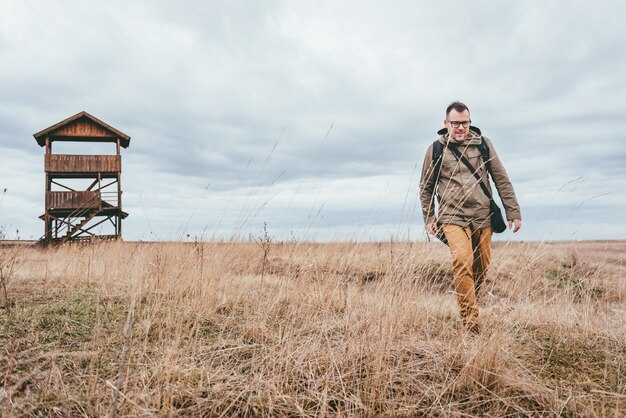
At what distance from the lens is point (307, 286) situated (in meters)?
4.58

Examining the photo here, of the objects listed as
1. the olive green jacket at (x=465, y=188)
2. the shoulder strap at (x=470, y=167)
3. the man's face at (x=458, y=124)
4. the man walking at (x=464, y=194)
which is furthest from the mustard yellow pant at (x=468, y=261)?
the man's face at (x=458, y=124)

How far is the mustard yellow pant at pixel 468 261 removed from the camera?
356cm

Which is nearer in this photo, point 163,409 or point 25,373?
point 163,409

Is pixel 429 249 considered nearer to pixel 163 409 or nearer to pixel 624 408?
pixel 624 408

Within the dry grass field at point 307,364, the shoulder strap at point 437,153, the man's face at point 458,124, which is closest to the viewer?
the dry grass field at point 307,364

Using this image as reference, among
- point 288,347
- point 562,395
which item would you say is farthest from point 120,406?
point 562,395

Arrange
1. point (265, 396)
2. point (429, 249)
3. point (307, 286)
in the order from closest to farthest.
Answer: point (265, 396)
point (429, 249)
point (307, 286)

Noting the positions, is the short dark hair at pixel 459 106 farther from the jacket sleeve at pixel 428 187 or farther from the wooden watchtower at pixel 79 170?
the wooden watchtower at pixel 79 170

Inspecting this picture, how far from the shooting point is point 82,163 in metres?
18.0

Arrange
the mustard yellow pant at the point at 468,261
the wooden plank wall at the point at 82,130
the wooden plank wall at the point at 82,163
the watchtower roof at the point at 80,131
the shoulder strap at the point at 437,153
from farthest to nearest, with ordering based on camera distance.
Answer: the wooden plank wall at the point at 82,130 → the watchtower roof at the point at 80,131 → the wooden plank wall at the point at 82,163 → the shoulder strap at the point at 437,153 → the mustard yellow pant at the point at 468,261

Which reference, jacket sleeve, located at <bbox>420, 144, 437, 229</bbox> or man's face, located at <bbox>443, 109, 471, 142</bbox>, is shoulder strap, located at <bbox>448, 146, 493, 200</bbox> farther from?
jacket sleeve, located at <bbox>420, 144, 437, 229</bbox>

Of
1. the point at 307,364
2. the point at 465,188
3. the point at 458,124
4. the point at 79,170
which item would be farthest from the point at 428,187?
the point at 79,170

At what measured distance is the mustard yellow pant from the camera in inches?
140

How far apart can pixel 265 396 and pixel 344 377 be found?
50 centimetres
